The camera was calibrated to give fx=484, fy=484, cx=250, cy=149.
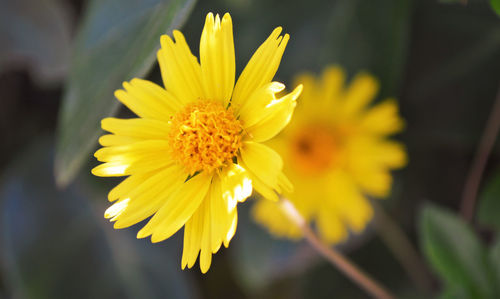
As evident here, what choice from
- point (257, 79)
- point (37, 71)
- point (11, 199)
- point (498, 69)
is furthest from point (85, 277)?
point (498, 69)

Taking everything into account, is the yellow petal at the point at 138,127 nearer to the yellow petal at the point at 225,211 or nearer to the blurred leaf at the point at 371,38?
the yellow petal at the point at 225,211

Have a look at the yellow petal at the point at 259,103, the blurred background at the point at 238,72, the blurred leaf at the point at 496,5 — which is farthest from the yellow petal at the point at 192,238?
the blurred leaf at the point at 496,5

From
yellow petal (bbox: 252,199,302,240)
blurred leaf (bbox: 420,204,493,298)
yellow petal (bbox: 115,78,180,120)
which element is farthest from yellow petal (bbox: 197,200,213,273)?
yellow petal (bbox: 252,199,302,240)

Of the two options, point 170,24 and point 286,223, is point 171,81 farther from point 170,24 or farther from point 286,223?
point 286,223

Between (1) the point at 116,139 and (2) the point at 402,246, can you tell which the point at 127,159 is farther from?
(2) the point at 402,246

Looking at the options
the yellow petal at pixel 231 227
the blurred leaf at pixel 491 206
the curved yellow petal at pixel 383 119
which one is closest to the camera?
the yellow petal at pixel 231 227
